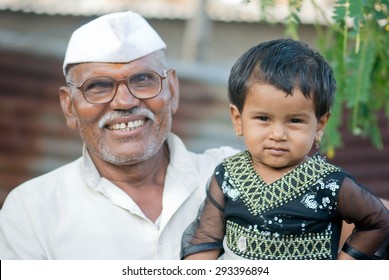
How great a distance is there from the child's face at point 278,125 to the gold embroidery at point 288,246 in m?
0.26

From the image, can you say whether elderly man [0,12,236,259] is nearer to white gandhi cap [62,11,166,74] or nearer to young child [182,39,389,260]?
white gandhi cap [62,11,166,74]

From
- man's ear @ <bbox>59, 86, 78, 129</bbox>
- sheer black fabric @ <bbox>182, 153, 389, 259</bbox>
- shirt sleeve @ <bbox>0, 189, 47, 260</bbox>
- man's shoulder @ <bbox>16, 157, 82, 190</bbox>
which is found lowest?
shirt sleeve @ <bbox>0, 189, 47, 260</bbox>

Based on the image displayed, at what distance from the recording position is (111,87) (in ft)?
12.5

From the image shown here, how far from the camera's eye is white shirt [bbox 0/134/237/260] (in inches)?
149

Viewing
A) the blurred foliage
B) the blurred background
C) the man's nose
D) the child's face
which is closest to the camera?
the child's face

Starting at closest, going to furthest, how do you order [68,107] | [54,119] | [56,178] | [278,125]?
[278,125]
[56,178]
[68,107]
[54,119]

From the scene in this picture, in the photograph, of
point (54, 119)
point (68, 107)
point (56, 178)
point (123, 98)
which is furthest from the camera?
point (54, 119)

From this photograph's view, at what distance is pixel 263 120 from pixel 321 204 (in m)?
0.36

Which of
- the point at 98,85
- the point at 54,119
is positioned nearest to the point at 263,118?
the point at 98,85

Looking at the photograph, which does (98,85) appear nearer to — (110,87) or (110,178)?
(110,87)

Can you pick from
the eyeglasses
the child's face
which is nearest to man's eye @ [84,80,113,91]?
the eyeglasses

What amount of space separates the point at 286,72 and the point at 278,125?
0.19 m

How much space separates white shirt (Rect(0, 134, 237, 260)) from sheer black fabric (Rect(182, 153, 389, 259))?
68 cm
